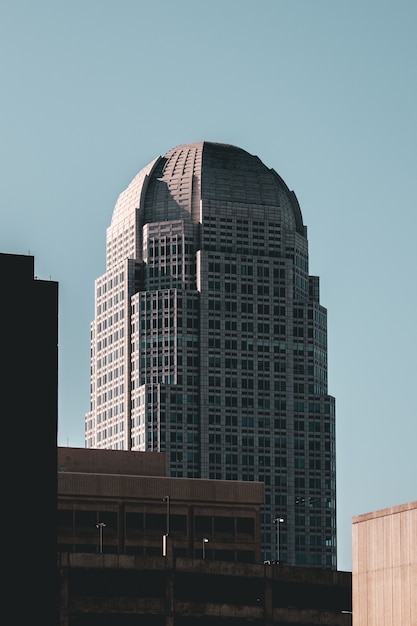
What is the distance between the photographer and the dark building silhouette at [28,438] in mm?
133000

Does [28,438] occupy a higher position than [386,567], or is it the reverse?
[28,438]

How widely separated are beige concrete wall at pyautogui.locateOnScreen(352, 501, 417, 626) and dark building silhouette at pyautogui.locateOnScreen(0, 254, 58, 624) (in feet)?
95.7

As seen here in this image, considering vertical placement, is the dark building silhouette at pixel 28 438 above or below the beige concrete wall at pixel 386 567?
above

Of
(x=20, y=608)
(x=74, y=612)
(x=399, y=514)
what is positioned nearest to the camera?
(x=399, y=514)

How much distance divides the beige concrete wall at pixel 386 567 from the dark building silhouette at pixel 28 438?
29171mm

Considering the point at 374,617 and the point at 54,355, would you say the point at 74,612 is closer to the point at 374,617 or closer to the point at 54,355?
the point at 54,355

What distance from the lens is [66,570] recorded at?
19900 centimetres

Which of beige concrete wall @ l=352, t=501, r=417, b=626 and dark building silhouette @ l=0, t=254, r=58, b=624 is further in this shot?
dark building silhouette @ l=0, t=254, r=58, b=624

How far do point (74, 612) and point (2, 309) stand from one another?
6792 cm

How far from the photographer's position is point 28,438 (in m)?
135

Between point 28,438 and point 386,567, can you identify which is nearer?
point 386,567

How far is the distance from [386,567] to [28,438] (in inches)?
1396

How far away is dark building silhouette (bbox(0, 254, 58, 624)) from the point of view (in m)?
133

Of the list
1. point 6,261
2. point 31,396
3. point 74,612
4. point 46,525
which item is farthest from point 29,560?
point 74,612
